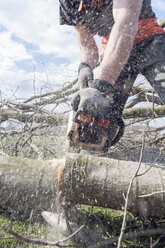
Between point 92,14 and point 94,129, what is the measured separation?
107cm

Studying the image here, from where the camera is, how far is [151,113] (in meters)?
2.70

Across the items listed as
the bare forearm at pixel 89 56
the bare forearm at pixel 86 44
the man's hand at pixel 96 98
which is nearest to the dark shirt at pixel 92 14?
the bare forearm at pixel 86 44

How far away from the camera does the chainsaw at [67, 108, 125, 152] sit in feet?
4.98

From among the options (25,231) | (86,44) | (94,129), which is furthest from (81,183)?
(86,44)

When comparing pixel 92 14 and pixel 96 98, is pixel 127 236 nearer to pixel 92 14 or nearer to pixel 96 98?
pixel 96 98

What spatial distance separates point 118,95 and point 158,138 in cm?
136

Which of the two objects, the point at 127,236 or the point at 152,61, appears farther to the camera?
the point at 152,61

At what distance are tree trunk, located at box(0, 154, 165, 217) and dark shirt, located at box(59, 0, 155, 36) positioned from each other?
118cm

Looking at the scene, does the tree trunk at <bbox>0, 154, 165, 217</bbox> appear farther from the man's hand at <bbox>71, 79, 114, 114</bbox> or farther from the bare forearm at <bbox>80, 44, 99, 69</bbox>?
the bare forearm at <bbox>80, 44, 99, 69</bbox>

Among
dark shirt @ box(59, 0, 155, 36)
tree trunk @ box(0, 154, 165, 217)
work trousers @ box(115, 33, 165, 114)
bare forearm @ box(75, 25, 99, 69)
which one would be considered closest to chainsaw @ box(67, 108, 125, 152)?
tree trunk @ box(0, 154, 165, 217)

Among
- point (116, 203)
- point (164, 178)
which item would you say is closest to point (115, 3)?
point (164, 178)

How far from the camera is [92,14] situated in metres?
2.10

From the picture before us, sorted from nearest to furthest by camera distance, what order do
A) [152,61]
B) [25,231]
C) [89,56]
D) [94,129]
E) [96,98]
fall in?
[96,98]
[94,129]
[25,231]
[152,61]
[89,56]

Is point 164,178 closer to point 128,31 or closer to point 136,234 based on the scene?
point 136,234
